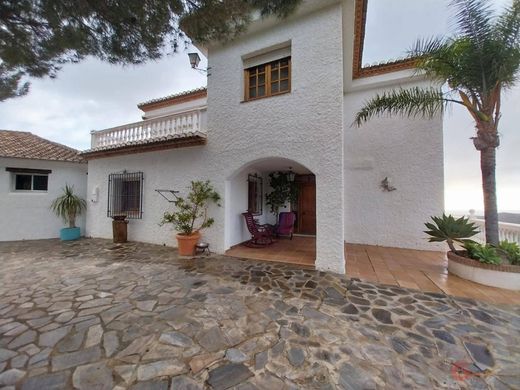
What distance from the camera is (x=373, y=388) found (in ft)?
6.23

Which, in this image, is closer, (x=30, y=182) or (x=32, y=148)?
(x=30, y=182)

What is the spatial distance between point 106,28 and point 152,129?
14.3 feet

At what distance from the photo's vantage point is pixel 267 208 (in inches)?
369

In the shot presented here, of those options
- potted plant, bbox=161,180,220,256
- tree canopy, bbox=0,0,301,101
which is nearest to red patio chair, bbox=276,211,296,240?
potted plant, bbox=161,180,220,256

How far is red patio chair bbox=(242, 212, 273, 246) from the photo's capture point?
22.5 feet

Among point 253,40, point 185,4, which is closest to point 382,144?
point 253,40

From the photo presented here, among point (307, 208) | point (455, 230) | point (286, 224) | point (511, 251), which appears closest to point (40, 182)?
point (286, 224)

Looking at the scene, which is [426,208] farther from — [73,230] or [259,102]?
[73,230]

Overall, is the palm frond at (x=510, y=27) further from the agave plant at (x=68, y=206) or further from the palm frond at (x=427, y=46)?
the agave plant at (x=68, y=206)

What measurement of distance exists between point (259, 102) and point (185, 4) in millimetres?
2926

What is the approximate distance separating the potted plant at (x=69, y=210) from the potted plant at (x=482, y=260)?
1256 cm

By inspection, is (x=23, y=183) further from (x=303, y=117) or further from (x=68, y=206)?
(x=303, y=117)

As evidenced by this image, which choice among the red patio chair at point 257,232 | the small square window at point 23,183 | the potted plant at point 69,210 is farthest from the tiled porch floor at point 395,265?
the small square window at point 23,183

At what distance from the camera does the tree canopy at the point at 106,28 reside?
3074 millimetres
